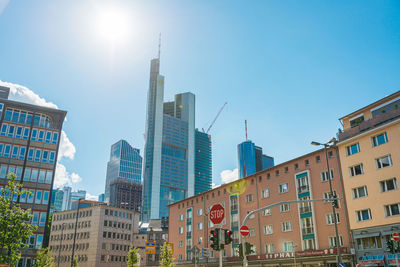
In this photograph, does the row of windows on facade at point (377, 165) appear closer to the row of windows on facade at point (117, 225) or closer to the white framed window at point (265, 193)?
the white framed window at point (265, 193)

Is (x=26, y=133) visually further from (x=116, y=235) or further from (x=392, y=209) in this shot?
(x=392, y=209)

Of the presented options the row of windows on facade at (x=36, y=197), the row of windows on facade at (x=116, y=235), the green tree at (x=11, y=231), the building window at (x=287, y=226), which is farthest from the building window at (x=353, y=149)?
the row of windows on facade at (x=116, y=235)

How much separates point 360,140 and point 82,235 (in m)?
88.8

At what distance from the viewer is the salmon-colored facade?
46.4 m

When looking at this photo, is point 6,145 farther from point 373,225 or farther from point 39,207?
point 373,225

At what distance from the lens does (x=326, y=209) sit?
47438mm

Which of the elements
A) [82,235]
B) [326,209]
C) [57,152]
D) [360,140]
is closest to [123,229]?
[82,235]

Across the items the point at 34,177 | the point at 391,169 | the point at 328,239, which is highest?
the point at 34,177

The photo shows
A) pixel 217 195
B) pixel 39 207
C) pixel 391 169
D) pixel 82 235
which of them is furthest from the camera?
pixel 82 235

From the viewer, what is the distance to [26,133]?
65.2 meters

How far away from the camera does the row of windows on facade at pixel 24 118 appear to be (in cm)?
6488

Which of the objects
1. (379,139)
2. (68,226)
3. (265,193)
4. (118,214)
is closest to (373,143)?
(379,139)

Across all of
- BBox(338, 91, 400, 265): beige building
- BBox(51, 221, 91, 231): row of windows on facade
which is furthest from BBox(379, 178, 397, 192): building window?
BBox(51, 221, 91, 231): row of windows on facade

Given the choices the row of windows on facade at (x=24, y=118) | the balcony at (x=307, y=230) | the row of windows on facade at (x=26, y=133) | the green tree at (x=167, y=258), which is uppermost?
the row of windows on facade at (x=24, y=118)
